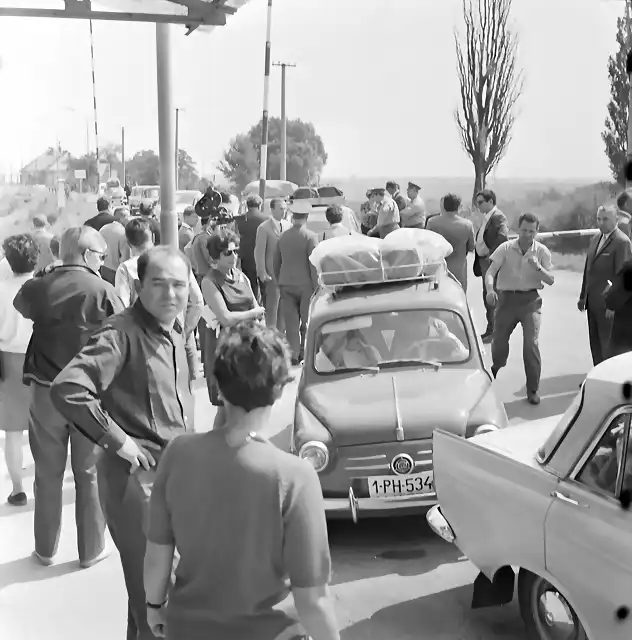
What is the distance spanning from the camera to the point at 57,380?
278 centimetres

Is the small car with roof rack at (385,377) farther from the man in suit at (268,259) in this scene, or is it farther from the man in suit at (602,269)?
the man in suit at (268,259)

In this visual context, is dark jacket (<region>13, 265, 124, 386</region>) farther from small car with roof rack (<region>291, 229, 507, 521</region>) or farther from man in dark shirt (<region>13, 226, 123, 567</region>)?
small car with roof rack (<region>291, 229, 507, 521</region>)

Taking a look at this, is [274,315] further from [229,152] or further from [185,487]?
[229,152]

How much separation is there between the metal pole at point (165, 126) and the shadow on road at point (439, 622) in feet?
13.7

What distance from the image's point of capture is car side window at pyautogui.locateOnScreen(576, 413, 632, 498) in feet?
9.46

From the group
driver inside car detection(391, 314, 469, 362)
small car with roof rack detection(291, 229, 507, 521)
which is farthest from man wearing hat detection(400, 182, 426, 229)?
driver inside car detection(391, 314, 469, 362)

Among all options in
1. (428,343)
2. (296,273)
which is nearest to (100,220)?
(296,273)

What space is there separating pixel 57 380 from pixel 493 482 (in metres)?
1.71

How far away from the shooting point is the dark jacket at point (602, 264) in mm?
7215

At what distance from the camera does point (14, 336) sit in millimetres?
5086

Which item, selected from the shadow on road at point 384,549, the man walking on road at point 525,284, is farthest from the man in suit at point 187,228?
the shadow on road at point 384,549

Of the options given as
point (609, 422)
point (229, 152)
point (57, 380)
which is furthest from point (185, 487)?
point (229, 152)

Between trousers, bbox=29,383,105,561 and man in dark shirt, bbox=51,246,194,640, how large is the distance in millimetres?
1338

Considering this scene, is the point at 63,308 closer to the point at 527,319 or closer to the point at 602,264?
the point at 527,319
